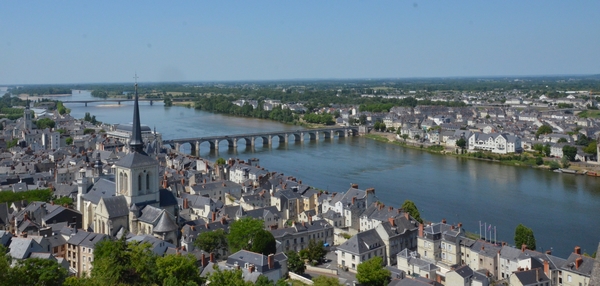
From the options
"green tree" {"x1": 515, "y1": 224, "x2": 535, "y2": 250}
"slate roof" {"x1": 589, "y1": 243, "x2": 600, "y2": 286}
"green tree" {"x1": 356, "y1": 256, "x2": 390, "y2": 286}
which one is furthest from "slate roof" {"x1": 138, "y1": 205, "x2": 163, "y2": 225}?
"slate roof" {"x1": 589, "y1": 243, "x2": 600, "y2": 286}

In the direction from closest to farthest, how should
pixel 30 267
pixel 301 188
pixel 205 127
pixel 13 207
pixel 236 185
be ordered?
pixel 30 267 → pixel 13 207 → pixel 301 188 → pixel 236 185 → pixel 205 127

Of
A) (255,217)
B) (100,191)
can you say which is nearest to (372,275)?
(255,217)

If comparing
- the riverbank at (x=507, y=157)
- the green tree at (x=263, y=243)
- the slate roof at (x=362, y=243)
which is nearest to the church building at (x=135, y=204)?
the green tree at (x=263, y=243)

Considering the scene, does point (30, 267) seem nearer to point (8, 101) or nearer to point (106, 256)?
point (106, 256)

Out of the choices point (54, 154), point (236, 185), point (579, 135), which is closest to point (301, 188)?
point (236, 185)

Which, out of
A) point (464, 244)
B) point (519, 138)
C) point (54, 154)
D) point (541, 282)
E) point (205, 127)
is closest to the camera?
point (541, 282)

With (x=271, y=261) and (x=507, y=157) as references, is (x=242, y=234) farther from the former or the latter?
(x=507, y=157)
